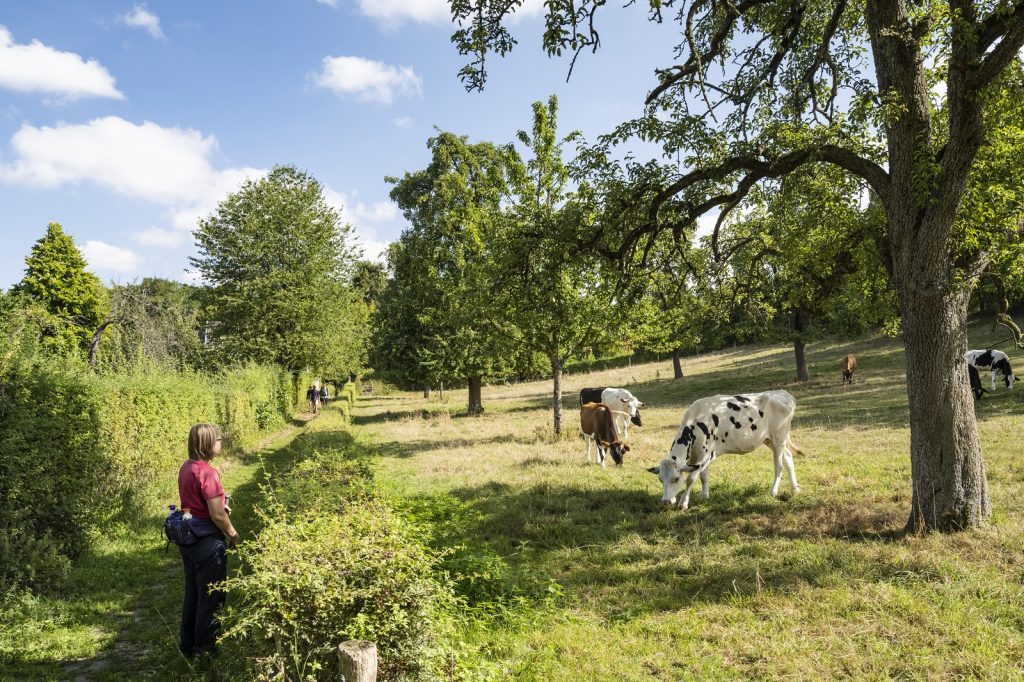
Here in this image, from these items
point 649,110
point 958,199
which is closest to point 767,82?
point 649,110

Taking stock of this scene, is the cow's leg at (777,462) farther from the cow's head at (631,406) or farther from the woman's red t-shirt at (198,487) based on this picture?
the woman's red t-shirt at (198,487)

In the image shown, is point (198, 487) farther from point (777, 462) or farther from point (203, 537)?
point (777, 462)

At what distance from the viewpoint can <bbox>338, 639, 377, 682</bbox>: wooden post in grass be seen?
3.53 meters

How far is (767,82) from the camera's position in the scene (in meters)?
8.85

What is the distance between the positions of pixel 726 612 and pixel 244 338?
27.2 metres

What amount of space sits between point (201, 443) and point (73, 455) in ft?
16.7

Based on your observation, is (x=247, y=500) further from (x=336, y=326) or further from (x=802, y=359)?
(x=802, y=359)

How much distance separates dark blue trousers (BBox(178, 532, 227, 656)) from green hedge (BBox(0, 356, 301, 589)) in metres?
2.85

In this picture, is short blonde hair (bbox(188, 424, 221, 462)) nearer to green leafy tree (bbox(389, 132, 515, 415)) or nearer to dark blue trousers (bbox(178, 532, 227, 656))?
dark blue trousers (bbox(178, 532, 227, 656))

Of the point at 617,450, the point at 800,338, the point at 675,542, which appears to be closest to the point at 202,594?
the point at 675,542

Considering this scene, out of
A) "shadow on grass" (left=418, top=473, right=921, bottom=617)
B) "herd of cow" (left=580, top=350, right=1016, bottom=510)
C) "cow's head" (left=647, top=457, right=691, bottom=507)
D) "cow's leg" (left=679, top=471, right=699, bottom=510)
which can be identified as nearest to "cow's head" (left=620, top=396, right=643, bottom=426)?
"herd of cow" (left=580, top=350, right=1016, bottom=510)

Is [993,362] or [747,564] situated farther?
[993,362]

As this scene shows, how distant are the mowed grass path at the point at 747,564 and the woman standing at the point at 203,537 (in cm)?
250

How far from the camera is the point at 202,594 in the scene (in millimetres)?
5375
